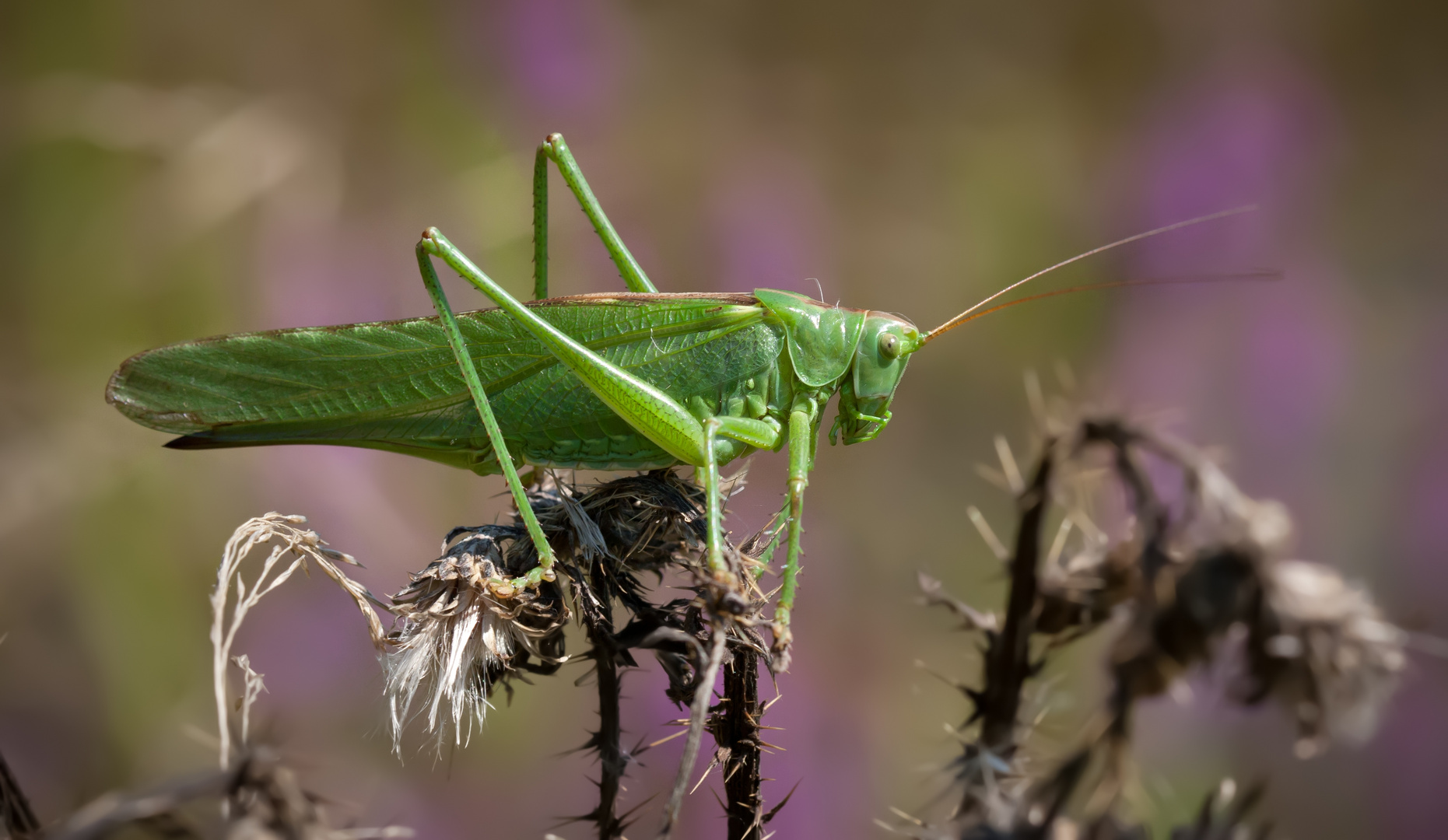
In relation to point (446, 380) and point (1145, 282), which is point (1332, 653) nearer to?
point (1145, 282)

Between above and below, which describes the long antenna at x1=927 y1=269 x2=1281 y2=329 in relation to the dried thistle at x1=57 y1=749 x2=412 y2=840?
above

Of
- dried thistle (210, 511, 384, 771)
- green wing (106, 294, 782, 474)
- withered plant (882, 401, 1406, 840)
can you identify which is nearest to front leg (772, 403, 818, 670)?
green wing (106, 294, 782, 474)

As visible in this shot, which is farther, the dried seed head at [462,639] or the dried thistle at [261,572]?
the dried seed head at [462,639]

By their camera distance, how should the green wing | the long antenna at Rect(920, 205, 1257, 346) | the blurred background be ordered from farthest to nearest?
the blurred background, the green wing, the long antenna at Rect(920, 205, 1257, 346)

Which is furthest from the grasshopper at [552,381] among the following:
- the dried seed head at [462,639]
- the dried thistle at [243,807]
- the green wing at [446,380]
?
the dried thistle at [243,807]

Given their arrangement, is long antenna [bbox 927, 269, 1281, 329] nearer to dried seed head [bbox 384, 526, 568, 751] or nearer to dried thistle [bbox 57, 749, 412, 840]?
dried seed head [bbox 384, 526, 568, 751]

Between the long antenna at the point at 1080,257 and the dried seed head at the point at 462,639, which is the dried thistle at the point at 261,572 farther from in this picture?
the long antenna at the point at 1080,257
